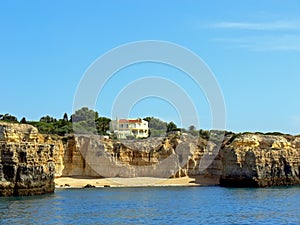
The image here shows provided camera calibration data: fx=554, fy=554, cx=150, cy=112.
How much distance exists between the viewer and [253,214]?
37438mm

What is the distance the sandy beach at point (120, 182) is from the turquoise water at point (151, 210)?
68.3 ft

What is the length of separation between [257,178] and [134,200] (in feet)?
89.1

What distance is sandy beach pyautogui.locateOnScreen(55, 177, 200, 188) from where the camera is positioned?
73050 millimetres

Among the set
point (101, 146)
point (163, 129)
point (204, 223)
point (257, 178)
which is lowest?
point (204, 223)

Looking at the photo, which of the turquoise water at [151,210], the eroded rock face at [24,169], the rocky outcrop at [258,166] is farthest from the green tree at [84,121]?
the turquoise water at [151,210]

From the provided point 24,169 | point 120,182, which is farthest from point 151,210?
point 120,182

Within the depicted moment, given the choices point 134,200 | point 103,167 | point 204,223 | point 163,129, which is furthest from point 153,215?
point 163,129

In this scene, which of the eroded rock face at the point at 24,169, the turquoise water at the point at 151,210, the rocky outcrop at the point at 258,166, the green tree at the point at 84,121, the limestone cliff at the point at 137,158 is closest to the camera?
the turquoise water at the point at 151,210

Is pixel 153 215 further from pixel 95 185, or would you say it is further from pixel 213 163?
pixel 213 163

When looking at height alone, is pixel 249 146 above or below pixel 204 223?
above

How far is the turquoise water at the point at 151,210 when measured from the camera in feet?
112

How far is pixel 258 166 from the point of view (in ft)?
237

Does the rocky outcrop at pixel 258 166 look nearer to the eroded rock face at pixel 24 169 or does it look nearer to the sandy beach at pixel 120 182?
the sandy beach at pixel 120 182

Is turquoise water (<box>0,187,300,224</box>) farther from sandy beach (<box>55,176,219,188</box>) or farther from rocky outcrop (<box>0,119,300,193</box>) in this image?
sandy beach (<box>55,176,219,188</box>)
